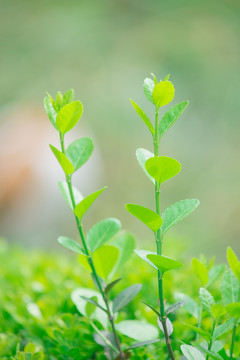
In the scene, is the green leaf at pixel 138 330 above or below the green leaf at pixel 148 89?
below

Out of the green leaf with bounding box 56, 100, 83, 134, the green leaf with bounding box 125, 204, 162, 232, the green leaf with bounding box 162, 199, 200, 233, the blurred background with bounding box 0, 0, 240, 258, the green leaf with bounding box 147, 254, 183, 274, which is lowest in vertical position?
the green leaf with bounding box 147, 254, 183, 274

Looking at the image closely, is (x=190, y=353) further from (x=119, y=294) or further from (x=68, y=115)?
(x=68, y=115)

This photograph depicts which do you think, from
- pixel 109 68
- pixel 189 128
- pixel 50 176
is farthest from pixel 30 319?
pixel 109 68

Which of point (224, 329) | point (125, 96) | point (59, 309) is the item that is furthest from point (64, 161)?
point (125, 96)

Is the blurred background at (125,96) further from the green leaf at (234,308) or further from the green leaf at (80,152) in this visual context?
the green leaf at (234,308)

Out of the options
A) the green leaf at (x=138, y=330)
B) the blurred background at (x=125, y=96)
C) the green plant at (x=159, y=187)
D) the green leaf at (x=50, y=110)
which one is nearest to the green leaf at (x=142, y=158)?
the green plant at (x=159, y=187)

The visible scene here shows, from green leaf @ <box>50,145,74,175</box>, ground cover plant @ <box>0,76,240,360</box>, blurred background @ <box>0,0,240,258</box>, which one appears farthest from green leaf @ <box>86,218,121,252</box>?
blurred background @ <box>0,0,240,258</box>

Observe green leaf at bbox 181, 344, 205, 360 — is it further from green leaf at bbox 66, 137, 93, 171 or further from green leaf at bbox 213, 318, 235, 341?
green leaf at bbox 66, 137, 93, 171

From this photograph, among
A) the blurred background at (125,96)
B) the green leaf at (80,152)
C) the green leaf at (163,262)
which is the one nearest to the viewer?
the green leaf at (163,262)
